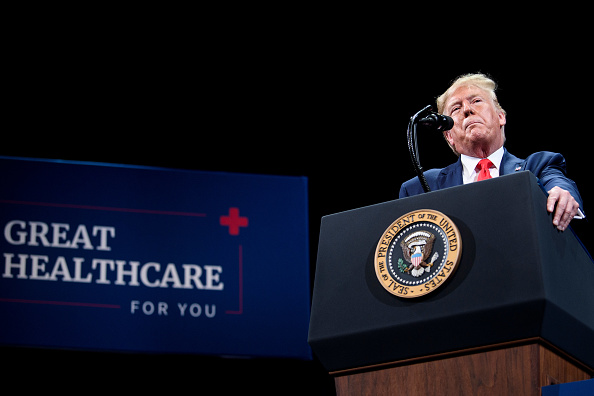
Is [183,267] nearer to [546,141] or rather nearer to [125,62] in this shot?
[125,62]

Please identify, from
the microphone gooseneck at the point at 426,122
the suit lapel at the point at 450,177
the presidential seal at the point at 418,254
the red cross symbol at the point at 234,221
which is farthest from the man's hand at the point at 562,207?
the red cross symbol at the point at 234,221

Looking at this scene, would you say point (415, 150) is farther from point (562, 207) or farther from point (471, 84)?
point (471, 84)

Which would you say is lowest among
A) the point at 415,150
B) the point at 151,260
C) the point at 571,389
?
the point at 571,389

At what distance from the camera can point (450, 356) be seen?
143 centimetres

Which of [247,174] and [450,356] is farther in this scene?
[247,174]

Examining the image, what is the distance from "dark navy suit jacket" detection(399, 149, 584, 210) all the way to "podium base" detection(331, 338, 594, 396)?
0.37m

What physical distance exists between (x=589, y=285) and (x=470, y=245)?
28 cm

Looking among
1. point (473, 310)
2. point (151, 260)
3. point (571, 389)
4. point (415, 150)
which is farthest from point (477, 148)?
point (151, 260)

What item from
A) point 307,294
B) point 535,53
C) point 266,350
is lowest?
point 266,350

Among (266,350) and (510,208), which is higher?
(266,350)

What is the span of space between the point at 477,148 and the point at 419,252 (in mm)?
614

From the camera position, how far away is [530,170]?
185cm

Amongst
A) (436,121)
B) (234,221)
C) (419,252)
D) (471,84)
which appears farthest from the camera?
(234,221)

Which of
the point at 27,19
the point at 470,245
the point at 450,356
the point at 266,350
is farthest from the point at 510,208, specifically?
the point at 27,19
